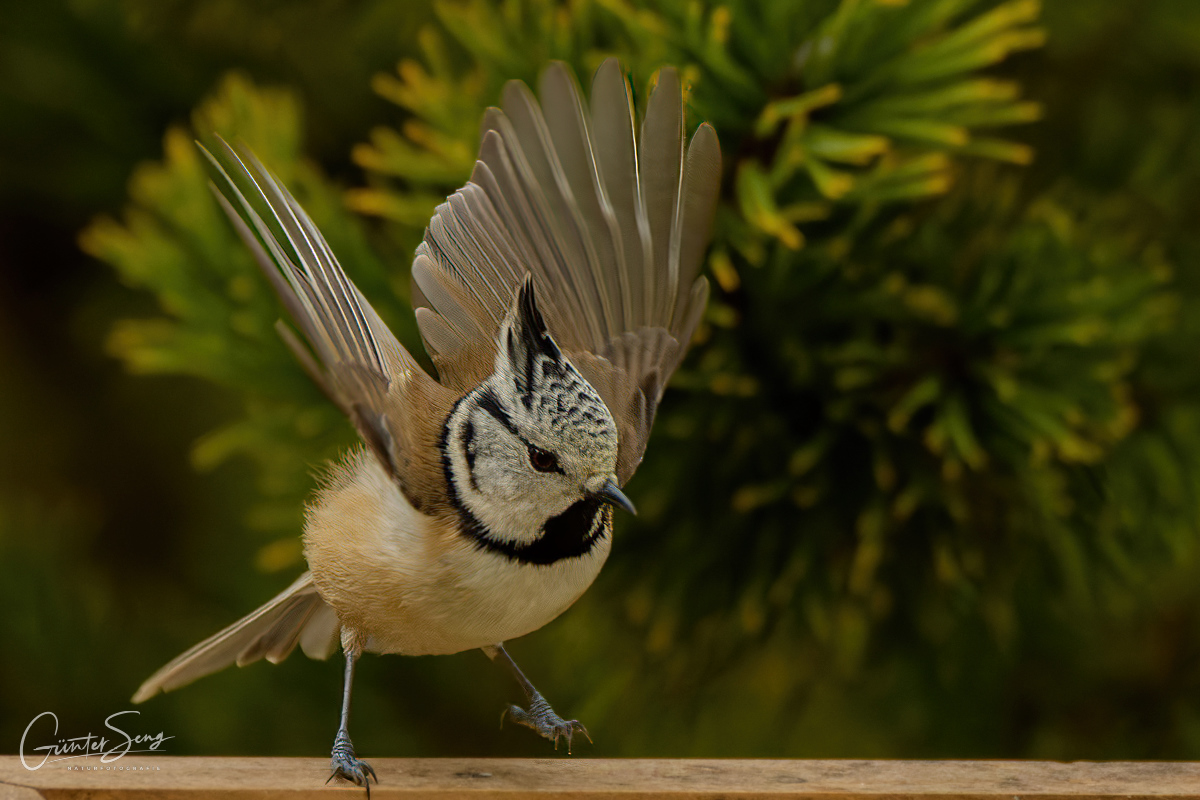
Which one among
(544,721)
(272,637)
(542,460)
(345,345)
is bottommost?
(544,721)

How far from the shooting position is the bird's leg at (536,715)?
757 mm

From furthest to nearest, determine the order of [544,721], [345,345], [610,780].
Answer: [544,721]
[610,780]
[345,345]

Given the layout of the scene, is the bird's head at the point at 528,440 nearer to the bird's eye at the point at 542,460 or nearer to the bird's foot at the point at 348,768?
the bird's eye at the point at 542,460

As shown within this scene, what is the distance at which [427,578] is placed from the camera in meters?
0.59

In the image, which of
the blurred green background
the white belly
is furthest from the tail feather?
the white belly

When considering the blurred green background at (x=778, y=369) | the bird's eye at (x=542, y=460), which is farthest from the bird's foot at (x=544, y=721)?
the bird's eye at (x=542, y=460)

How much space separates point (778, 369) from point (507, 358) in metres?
0.30

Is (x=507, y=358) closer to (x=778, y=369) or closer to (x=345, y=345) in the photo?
(x=345, y=345)

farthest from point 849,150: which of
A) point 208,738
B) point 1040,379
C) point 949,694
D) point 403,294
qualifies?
point 208,738

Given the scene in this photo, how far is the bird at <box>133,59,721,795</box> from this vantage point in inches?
22.3

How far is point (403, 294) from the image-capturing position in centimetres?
87

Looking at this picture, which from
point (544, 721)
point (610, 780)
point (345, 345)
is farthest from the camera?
point (544, 721)

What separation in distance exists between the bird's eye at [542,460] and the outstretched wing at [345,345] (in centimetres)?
5

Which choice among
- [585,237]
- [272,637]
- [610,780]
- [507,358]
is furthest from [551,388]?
[272,637]
